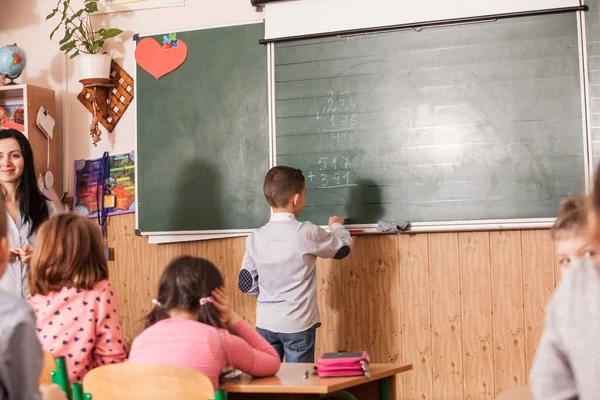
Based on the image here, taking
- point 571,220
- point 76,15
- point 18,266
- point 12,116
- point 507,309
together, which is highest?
point 76,15

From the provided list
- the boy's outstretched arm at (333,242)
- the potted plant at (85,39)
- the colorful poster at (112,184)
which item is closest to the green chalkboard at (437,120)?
the boy's outstretched arm at (333,242)

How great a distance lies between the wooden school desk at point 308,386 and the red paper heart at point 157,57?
226cm

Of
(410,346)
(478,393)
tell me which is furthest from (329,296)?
(478,393)

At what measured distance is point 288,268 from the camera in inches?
137

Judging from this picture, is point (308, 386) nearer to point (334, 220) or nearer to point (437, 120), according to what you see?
point (334, 220)

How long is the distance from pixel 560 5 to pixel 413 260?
1413 mm

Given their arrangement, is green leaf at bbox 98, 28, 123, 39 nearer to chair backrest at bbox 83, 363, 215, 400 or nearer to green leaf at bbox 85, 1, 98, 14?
green leaf at bbox 85, 1, 98, 14

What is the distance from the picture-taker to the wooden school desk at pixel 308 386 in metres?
2.25

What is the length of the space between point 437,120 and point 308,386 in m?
1.97

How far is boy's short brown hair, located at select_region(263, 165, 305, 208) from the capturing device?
3533 mm

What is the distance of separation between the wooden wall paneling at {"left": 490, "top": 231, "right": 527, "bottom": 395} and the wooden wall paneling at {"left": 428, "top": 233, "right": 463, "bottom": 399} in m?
0.18

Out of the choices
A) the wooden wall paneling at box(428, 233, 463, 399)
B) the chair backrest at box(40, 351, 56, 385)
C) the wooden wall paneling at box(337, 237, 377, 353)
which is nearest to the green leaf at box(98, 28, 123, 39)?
the wooden wall paneling at box(337, 237, 377, 353)

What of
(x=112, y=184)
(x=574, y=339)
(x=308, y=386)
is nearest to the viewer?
(x=574, y=339)

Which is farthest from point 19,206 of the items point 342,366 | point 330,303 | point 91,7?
point 342,366
